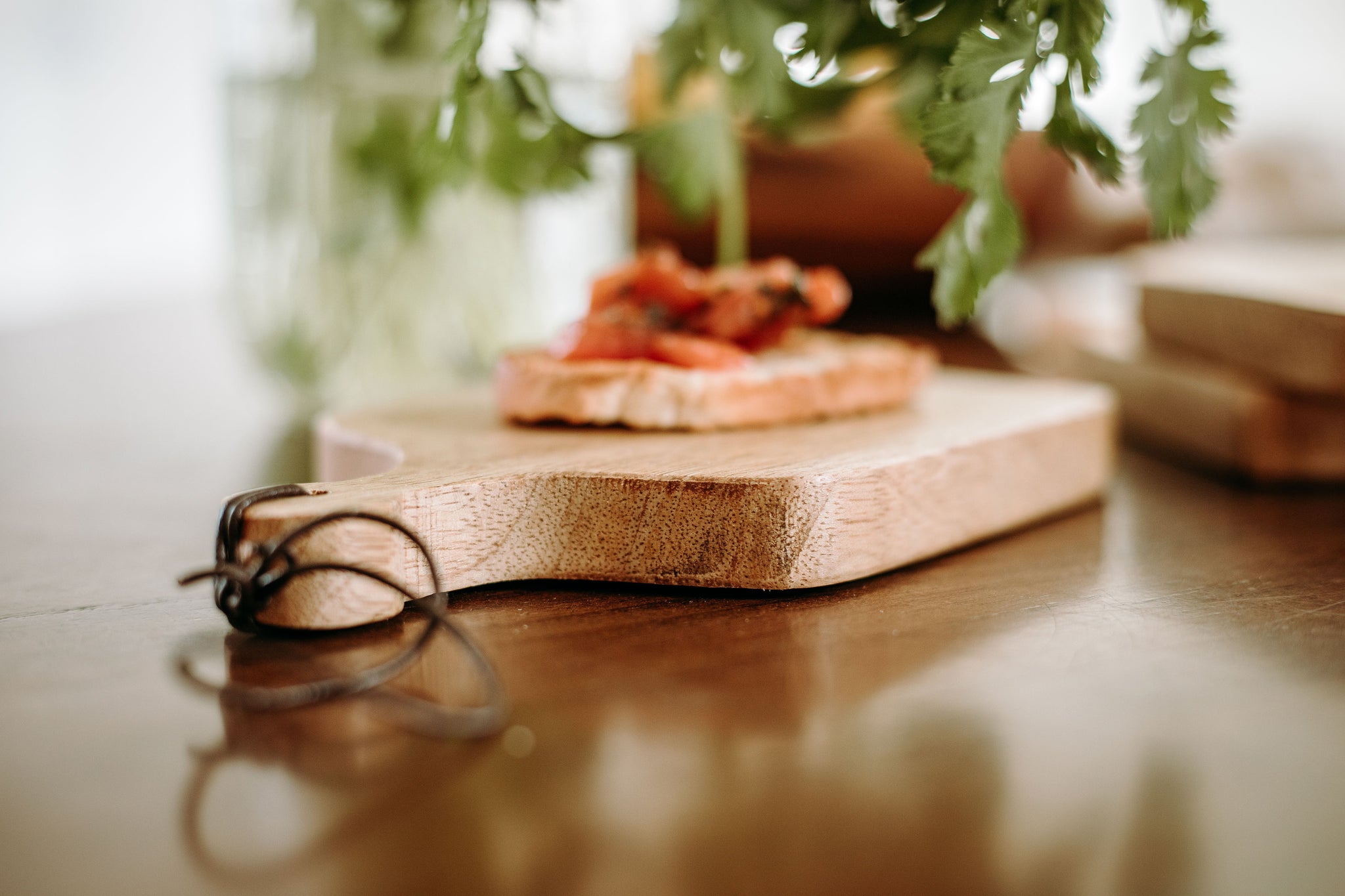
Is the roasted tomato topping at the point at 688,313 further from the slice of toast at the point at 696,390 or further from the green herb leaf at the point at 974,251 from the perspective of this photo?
the green herb leaf at the point at 974,251

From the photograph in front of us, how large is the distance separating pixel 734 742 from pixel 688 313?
0.58 m

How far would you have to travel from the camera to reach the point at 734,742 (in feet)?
1.54

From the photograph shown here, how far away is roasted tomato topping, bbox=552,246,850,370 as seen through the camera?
938mm

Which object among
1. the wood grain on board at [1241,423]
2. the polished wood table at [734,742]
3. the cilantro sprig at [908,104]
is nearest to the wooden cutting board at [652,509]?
the polished wood table at [734,742]

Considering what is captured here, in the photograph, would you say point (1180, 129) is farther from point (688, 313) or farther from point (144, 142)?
point (144, 142)

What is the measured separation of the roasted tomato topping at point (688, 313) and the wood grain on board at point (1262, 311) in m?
0.41

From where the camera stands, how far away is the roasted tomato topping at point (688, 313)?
3.08 ft

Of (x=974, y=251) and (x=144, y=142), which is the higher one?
(x=144, y=142)

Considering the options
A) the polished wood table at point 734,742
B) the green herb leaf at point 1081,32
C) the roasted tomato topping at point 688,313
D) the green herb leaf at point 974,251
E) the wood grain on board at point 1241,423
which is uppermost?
the green herb leaf at point 1081,32

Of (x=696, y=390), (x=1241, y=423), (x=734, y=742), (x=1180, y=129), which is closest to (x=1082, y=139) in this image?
(x=1180, y=129)

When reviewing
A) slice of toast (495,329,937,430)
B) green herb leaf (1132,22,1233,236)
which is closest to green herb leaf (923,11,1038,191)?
green herb leaf (1132,22,1233,236)

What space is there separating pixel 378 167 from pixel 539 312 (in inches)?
11.8

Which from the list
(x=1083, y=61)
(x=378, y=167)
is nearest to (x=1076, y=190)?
(x=378, y=167)

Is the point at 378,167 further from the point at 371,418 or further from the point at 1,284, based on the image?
the point at 1,284
